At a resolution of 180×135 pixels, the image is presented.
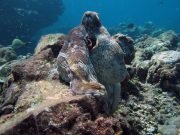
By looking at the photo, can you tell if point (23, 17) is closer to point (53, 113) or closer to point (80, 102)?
point (80, 102)

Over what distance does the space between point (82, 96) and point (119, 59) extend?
5.54 ft

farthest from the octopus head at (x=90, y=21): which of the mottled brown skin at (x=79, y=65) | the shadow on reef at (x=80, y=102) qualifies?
the shadow on reef at (x=80, y=102)

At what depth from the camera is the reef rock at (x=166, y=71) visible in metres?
6.46

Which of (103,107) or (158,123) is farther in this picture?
(158,123)

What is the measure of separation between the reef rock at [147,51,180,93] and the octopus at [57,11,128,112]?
2.20 metres

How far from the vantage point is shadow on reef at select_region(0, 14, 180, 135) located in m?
2.58

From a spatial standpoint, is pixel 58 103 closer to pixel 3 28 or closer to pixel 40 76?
pixel 40 76

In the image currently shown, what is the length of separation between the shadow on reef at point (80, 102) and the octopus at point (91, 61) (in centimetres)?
21

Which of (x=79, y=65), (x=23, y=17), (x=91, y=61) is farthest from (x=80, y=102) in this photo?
(x=23, y=17)

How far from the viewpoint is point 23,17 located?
23.8 meters

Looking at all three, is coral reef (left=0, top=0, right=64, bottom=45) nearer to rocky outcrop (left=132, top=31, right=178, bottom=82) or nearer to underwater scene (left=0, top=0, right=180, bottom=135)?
rocky outcrop (left=132, top=31, right=178, bottom=82)

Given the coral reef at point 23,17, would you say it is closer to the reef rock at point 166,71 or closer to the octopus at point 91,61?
the reef rock at point 166,71

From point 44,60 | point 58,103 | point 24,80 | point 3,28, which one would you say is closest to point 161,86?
point 44,60

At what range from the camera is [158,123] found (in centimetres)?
493
